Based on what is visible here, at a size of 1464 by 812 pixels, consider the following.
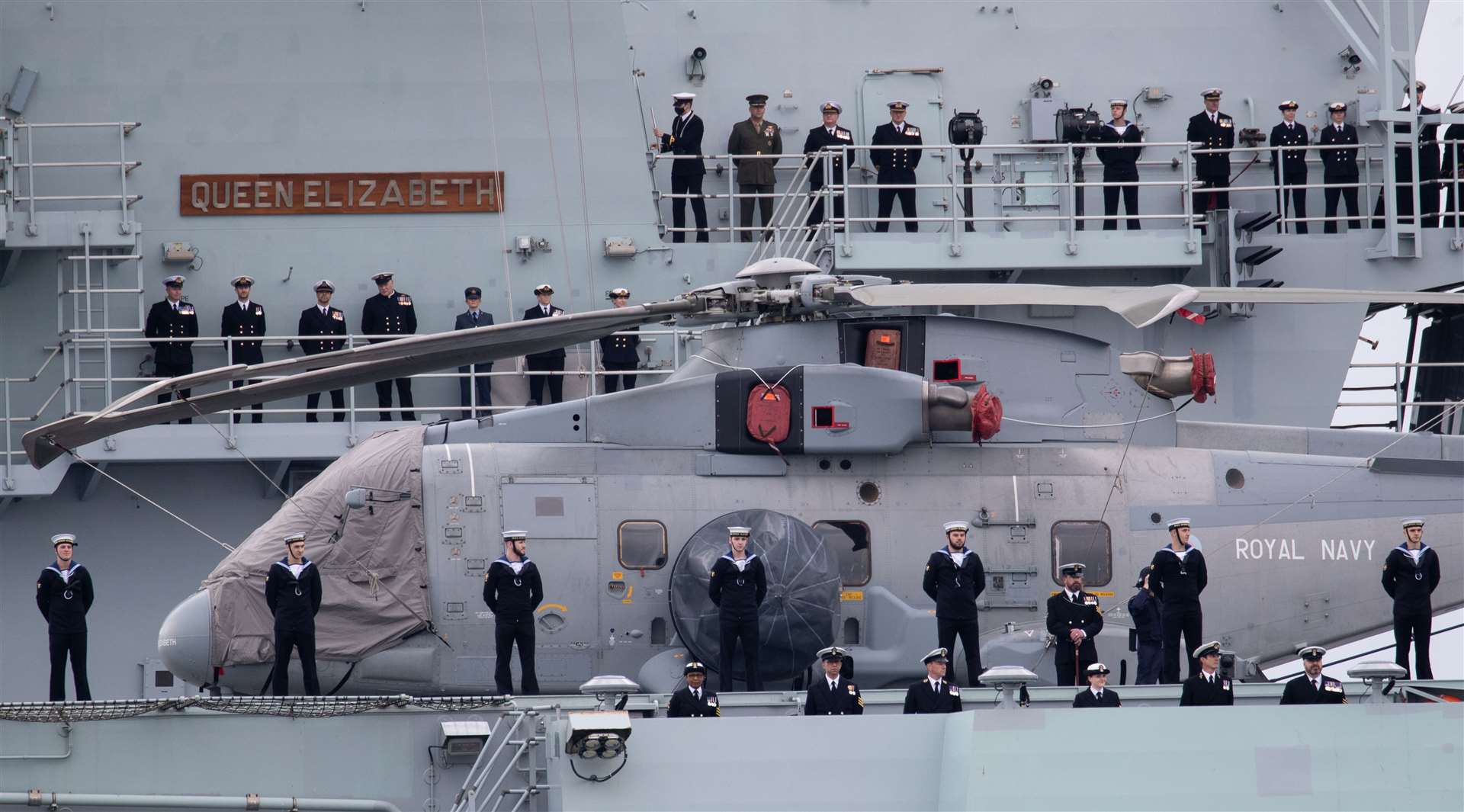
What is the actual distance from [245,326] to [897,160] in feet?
21.4

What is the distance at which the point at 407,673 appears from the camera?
1232cm

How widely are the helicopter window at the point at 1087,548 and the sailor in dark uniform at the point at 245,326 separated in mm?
7835

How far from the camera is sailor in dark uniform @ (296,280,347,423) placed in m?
16.9

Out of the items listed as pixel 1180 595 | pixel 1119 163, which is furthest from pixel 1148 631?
pixel 1119 163

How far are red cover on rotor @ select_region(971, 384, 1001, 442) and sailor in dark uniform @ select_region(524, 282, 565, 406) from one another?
17.5 ft

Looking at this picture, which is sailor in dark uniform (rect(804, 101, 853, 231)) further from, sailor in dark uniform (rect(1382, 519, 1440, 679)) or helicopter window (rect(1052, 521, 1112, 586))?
sailor in dark uniform (rect(1382, 519, 1440, 679))

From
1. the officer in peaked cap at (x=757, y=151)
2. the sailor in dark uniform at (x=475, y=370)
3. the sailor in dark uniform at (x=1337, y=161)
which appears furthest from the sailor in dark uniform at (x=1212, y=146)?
the sailor in dark uniform at (x=475, y=370)

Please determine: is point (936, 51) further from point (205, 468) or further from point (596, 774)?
point (596, 774)

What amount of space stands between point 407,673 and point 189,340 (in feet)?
18.4

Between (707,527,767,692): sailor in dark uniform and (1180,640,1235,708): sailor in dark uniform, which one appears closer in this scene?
(1180,640,1235,708): sailor in dark uniform

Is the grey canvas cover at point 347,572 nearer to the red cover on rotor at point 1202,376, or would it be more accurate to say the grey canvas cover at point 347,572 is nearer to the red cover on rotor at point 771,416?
the red cover on rotor at point 771,416

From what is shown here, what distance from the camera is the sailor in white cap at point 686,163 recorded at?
699 inches

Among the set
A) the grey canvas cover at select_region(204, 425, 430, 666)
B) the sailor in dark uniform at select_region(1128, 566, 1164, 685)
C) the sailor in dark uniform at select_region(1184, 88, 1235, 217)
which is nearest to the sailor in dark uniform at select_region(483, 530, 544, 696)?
the grey canvas cover at select_region(204, 425, 430, 666)

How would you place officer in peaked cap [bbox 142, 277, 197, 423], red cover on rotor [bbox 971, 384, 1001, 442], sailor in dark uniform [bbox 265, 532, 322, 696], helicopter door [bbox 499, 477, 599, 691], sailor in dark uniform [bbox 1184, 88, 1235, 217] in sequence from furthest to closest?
1. sailor in dark uniform [bbox 1184, 88, 1235, 217]
2. officer in peaked cap [bbox 142, 277, 197, 423]
3. red cover on rotor [bbox 971, 384, 1001, 442]
4. helicopter door [bbox 499, 477, 599, 691]
5. sailor in dark uniform [bbox 265, 532, 322, 696]
